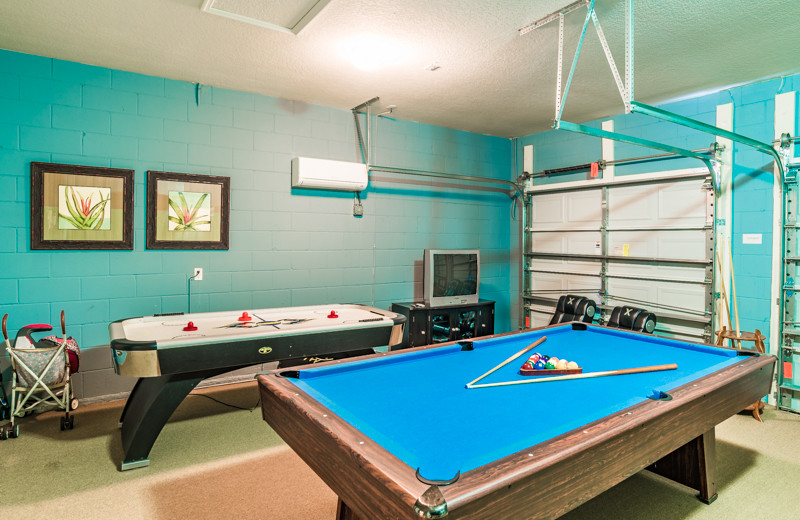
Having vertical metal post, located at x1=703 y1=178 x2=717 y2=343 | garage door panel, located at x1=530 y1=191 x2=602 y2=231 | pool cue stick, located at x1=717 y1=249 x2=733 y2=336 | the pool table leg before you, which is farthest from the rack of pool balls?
garage door panel, located at x1=530 y1=191 x2=602 y2=231

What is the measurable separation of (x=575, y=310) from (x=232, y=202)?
3475 millimetres

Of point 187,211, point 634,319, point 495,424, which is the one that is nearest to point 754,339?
point 634,319

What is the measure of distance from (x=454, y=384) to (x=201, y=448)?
192cm

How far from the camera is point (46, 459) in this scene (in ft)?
9.00

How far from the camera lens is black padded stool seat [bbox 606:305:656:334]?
390 cm

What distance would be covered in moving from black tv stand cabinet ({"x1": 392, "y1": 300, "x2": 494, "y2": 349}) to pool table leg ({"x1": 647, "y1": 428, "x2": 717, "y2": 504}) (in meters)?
2.63

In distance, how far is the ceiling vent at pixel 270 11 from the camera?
267 cm

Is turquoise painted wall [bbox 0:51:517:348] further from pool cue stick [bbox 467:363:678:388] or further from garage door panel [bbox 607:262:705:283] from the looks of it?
pool cue stick [bbox 467:363:678:388]

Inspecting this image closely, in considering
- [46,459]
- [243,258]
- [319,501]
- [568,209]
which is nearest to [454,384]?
[319,501]

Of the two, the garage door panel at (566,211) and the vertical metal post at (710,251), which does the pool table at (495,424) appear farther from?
the garage door panel at (566,211)

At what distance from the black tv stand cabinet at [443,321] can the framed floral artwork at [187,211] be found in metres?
1.97

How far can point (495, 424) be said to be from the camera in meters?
1.51

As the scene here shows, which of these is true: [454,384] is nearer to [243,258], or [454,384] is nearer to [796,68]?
[243,258]

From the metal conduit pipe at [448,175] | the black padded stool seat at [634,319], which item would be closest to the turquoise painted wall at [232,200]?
the metal conduit pipe at [448,175]
